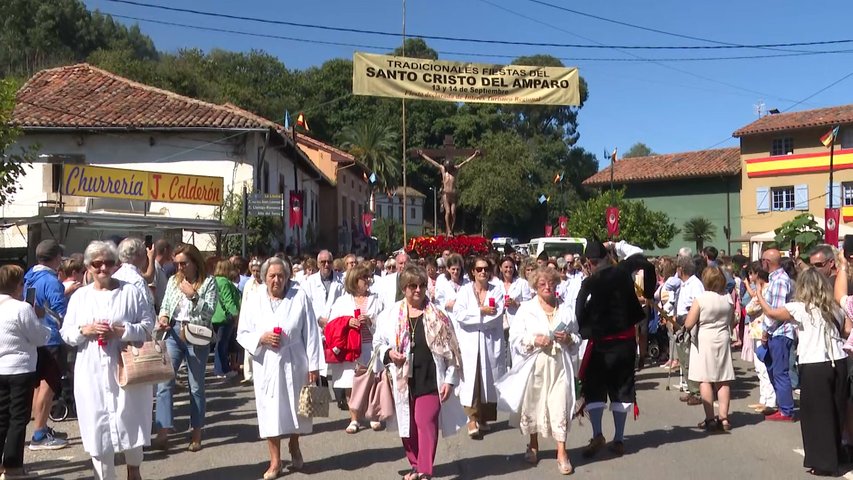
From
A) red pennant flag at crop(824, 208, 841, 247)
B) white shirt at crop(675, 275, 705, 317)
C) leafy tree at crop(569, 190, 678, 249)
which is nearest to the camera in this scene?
white shirt at crop(675, 275, 705, 317)

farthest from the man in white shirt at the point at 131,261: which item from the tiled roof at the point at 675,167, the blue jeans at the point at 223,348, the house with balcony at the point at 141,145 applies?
the tiled roof at the point at 675,167

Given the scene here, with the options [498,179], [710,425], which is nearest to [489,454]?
[710,425]

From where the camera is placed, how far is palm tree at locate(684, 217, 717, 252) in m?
49.0

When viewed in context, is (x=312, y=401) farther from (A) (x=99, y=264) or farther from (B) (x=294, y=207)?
(B) (x=294, y=207)

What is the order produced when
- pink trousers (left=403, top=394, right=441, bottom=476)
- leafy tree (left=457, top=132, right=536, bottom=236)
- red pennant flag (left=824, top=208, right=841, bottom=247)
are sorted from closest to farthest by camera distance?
1. pink trousers (left=403, top=394, right=441, bottom=476)
2. red pennant flag (left=824, top=208, right=841, bottom=247)
3. leafy tree (left=457, top=132, right=536, bottom=236)

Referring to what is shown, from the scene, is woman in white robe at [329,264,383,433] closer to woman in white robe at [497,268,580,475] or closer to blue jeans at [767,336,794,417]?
woman in white robe at [497,268,580,475]

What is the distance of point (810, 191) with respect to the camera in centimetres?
4644

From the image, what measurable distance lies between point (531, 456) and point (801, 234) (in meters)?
15.1

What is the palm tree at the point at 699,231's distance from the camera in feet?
161

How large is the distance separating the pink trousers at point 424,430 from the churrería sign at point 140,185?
51.1 feet

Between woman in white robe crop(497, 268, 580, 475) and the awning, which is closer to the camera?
woman in white robe crop(497, 268, 580, 475)

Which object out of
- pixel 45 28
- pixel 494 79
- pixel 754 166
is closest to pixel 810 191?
pixel 754 166

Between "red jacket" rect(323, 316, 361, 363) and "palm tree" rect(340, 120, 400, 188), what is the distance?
52493 mm

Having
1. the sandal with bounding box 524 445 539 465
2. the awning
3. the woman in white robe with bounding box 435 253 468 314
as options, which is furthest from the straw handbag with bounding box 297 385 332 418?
the awning
